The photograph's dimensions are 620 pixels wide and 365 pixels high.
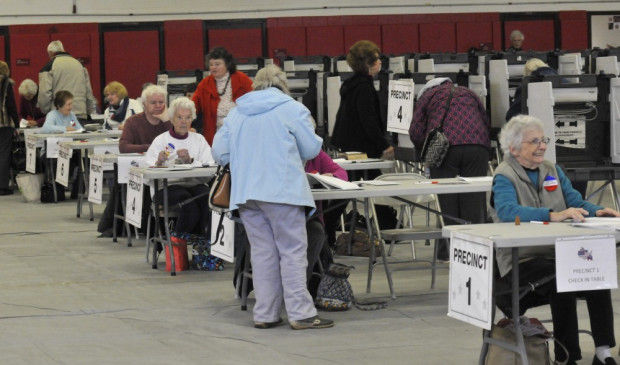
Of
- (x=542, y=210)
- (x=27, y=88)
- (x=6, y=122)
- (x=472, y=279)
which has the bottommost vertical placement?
(x=472, y=279)

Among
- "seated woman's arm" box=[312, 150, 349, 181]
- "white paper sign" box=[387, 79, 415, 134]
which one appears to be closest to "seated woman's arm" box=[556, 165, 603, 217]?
"seated woman's arm" box=[312, 150, 349, 181]

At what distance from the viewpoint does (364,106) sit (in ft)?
31.4

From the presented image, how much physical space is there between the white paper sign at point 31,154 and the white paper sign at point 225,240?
20.3 feet

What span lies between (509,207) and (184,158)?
3.95 m

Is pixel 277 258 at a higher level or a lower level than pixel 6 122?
lower

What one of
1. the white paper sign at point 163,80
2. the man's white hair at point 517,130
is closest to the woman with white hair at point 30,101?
the white paper sign at point 163,80

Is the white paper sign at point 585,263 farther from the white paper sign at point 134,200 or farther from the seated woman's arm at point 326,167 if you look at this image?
the white paper sign at point 134,200

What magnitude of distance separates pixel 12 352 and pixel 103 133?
7381mm

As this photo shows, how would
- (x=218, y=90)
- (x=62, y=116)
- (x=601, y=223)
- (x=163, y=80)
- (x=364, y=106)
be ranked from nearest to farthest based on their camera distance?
1. (x=601, y=223)
2. (x=364, y=106)
3. (x=218, y=90)
4. (x=62, y=116)
5. (x=163, y=80)

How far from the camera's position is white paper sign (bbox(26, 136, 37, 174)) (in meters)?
13.8

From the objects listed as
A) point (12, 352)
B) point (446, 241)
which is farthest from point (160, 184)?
point (12, 352)

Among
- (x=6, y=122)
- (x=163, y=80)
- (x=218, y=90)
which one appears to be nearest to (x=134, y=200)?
(x=218, y=90)

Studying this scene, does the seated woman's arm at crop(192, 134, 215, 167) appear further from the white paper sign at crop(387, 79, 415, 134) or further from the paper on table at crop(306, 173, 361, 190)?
the paper on table at crop(306, 173, 361, 190)

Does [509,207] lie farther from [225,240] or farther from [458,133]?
[458,133]
